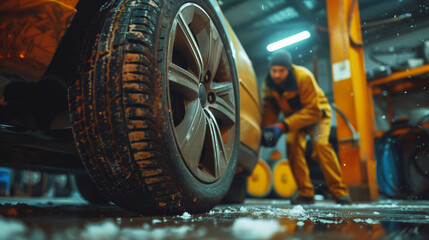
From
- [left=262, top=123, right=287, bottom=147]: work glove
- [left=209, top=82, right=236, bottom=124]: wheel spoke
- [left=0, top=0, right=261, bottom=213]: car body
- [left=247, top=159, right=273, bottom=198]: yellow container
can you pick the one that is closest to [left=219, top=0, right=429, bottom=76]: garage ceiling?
[left=247, top=159, right=273, bottom=198]: yellow container

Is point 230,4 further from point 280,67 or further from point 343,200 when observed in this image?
point 343,200

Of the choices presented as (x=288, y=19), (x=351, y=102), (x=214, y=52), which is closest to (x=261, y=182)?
(x=351, y=102)

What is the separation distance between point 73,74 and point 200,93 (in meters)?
0.54

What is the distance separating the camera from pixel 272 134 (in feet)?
9.54

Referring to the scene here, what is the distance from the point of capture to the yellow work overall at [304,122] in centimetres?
310

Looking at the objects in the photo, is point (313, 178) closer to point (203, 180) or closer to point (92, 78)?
point (203, 180)

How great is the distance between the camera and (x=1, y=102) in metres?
1.20

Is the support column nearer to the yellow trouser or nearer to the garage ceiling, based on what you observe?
the yellow trouser

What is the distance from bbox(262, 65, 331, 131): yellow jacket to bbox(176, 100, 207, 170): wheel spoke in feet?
6.29

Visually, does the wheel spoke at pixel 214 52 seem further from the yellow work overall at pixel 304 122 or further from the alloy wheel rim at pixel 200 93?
the yellow work overall at pixel 304 122

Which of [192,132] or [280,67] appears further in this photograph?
[280,67]

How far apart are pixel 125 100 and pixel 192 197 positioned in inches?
17.3

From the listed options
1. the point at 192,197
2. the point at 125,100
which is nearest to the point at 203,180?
the point at 192,197

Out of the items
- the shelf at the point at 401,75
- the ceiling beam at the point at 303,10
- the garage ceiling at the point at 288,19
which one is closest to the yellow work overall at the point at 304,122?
the shelf at the point at 401,75
